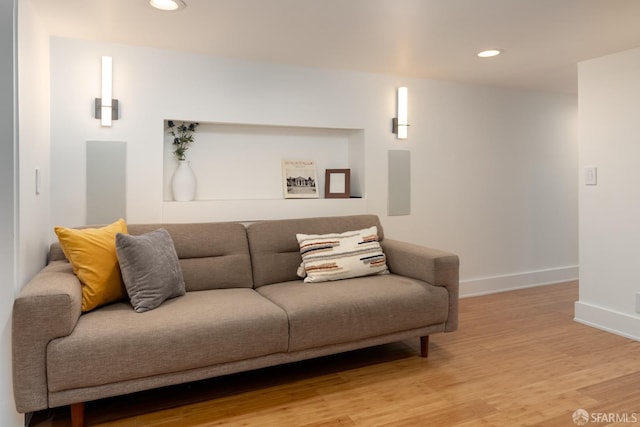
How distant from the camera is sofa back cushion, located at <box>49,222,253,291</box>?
2713 millimetres

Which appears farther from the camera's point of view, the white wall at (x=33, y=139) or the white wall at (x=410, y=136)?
the white wall at (x=410, y=136)

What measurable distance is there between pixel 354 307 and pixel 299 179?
1.52 m

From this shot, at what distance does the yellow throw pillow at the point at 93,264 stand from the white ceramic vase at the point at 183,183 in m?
0.89

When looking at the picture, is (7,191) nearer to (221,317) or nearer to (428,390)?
(221,317)

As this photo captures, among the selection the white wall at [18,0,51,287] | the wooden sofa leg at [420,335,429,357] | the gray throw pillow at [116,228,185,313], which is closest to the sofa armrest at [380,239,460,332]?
the wooden sofa leg at [420,335,429,357]

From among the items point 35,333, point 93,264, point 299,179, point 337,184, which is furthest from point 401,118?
point 35,333

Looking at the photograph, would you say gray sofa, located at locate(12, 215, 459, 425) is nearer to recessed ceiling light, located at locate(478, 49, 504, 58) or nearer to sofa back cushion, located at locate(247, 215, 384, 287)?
sofa back cushion, located at locate(247, 215, 384, 287)

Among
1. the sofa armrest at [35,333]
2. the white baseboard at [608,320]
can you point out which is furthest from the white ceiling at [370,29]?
the white baseboard at [608,320]

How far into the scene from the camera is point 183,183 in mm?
3166

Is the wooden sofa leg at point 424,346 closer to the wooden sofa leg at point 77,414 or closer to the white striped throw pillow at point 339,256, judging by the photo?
the white striped throw pillow at point 339,256

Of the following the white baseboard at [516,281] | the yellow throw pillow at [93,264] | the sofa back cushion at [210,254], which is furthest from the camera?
the white baseboard at [516,281]

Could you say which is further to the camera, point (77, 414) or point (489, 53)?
point (489, 53)

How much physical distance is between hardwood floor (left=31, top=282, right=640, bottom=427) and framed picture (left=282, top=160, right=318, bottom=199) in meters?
1.40

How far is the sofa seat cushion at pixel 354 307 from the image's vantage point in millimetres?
2338
